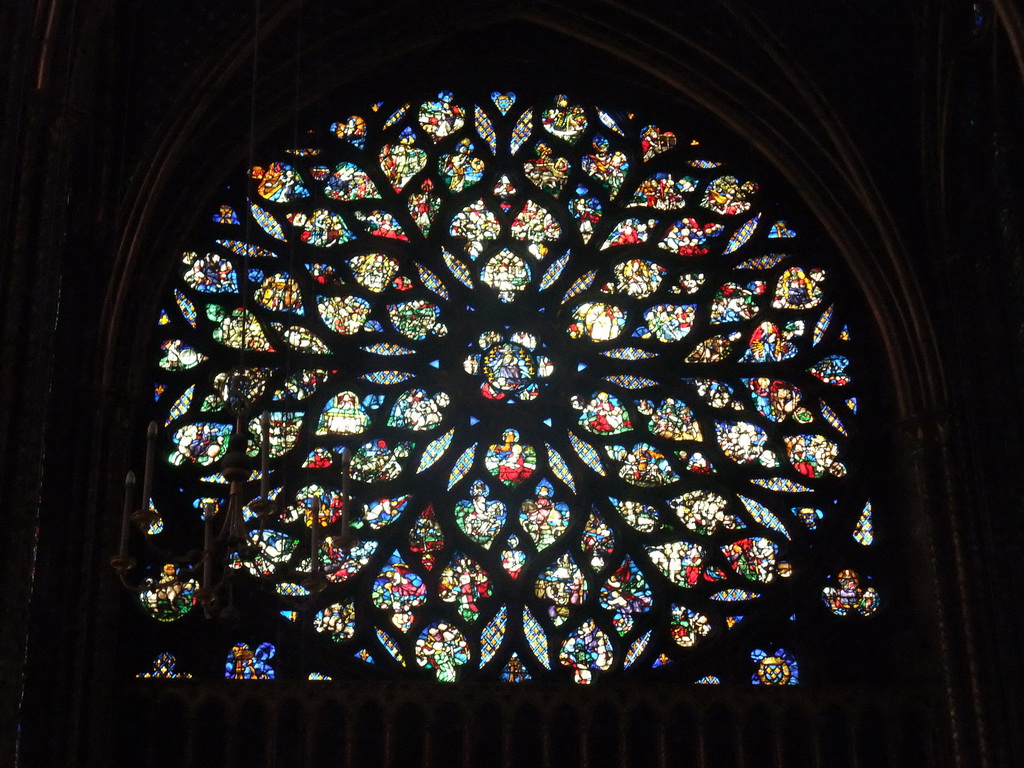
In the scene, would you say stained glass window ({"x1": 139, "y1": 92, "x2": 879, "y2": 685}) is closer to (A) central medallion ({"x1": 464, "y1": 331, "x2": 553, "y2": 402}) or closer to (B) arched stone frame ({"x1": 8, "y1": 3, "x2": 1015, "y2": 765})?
(A) central medallion ({"x1": 464, "y1": 331, "x2": 553, "y2": 402})

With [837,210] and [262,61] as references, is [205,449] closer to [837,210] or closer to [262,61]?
[262,61]

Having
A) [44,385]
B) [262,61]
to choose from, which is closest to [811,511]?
[262,61]

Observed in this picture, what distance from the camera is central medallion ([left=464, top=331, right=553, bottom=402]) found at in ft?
50.2

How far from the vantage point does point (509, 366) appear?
1543 centimetres

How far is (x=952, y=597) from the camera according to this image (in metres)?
13.7

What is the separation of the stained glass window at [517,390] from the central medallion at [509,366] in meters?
0.02

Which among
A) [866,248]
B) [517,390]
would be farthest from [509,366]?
[866,248]

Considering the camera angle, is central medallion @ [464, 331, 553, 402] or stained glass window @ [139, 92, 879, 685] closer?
stained glass window @ [139, 92, 879, 685]

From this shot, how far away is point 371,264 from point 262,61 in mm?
1987

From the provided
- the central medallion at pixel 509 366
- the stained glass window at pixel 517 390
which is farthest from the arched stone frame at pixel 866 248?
the central medallion at pixel 509 366

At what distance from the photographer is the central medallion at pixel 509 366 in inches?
602

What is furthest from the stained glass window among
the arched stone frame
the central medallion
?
the arched stone frame

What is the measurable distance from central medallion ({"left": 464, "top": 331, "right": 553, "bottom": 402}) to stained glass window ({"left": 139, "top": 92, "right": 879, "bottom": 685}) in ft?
0.07

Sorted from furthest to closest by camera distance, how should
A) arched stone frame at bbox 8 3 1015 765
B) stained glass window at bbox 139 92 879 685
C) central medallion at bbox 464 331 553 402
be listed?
1. central medallion at bbox 464 331 553 402
2. arched stone frame at bbox 8 3 1015 765
3. stained glass window at bbox 139 92 879 685
